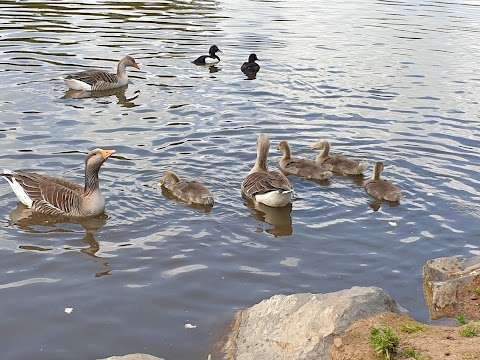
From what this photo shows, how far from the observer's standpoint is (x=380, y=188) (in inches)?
520

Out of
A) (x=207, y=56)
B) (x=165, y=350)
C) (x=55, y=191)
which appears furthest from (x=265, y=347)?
(x=207, y=56)

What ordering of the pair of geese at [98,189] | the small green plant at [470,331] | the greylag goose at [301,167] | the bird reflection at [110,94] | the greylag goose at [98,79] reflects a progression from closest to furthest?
the small green plant at [470,331] → the pair of geese at [98,189] → the greylag goose at [301,167] → the bird reflection at [110,94] → the greylag goose at [98,79]

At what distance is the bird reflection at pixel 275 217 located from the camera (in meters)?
12.0

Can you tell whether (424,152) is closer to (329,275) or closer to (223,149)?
(223,149)

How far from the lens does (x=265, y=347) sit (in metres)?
7.88

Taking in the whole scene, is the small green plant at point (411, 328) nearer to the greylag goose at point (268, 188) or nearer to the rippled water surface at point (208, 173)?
the rippled water surface at point (208, 173)

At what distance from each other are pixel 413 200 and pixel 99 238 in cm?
569

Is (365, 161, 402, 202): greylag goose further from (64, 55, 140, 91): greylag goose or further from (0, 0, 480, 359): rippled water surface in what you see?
(64, 55, 140, 91): greylag goose

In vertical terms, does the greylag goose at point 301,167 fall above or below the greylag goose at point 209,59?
below

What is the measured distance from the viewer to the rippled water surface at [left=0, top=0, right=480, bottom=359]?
941 centimetres

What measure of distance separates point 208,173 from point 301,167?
187 cm

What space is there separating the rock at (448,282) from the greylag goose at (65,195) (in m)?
5.46

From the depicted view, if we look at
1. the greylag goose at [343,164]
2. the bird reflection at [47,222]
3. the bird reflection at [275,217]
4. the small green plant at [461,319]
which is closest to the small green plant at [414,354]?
the small green plant at [461,319]

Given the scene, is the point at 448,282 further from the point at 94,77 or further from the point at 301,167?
the point at 94,77
